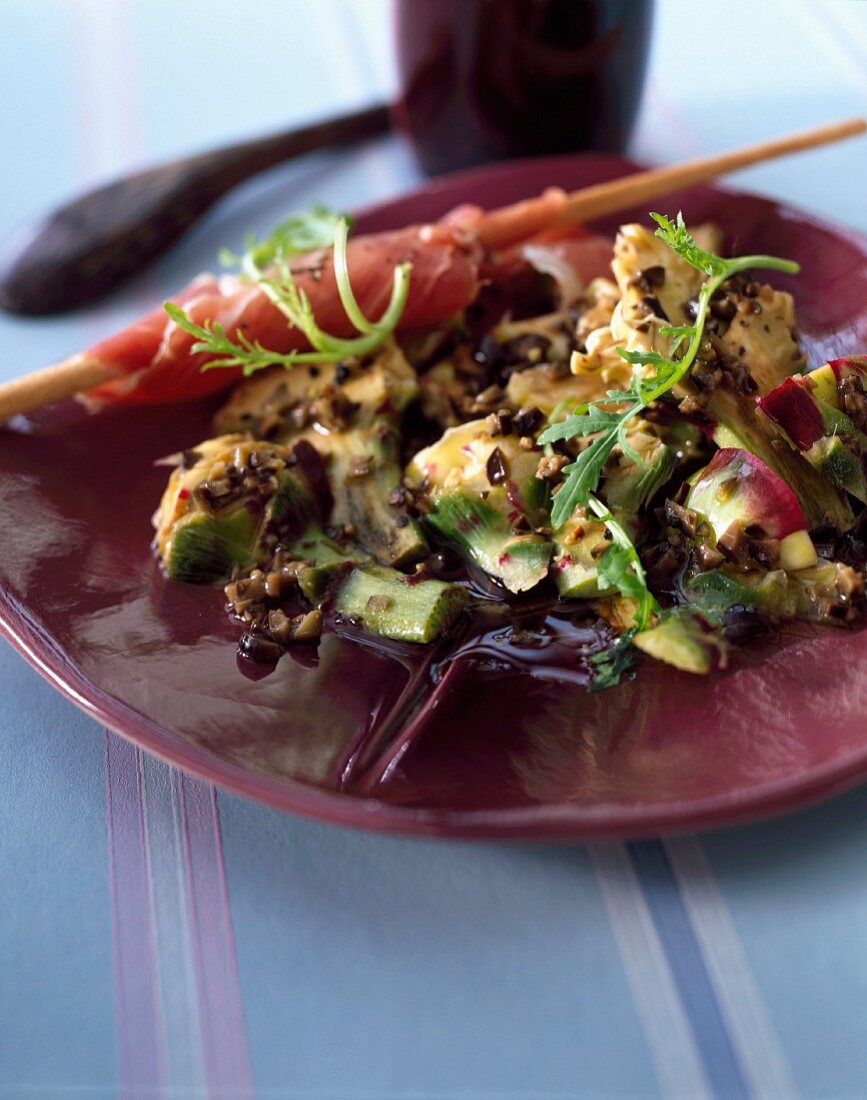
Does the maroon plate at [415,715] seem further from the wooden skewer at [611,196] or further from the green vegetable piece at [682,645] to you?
the wooden skewer at [611,196]

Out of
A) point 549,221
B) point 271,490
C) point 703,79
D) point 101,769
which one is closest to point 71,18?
point 703,79

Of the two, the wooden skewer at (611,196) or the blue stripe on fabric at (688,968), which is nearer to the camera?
the blue stripe on fabric at (688,968)

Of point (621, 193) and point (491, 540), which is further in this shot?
point (621, 193)

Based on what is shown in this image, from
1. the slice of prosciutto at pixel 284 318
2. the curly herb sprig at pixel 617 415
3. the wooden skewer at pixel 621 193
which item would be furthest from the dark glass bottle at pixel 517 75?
the curly herb sprig at pixel 617 415

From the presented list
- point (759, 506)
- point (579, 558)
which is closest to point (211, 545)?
point (579, 558)

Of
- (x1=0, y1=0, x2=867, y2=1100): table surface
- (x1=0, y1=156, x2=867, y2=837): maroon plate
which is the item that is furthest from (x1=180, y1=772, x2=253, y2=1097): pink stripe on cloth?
(x1=0, y1=156, x2=867, y2=837): maroon plate

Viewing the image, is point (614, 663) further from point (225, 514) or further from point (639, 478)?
point (225, 514)

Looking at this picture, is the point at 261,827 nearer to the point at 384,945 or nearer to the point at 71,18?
the point at 384,945
